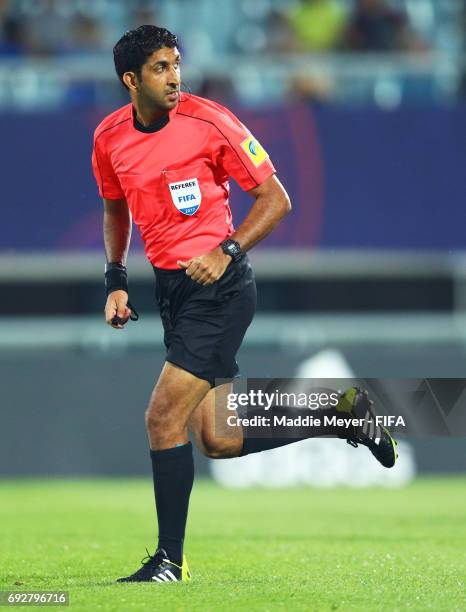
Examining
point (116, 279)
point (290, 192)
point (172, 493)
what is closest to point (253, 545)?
point (172, 493)

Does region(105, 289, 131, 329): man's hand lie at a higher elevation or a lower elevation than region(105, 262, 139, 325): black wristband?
lower

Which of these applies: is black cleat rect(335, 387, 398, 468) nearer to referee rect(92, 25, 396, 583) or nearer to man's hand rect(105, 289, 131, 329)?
referee rect(92, 25, 396, 583)

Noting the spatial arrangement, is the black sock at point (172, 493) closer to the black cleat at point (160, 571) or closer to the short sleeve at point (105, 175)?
the black cleat at point (160, 571)

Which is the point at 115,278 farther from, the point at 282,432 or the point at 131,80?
the point at 282,432

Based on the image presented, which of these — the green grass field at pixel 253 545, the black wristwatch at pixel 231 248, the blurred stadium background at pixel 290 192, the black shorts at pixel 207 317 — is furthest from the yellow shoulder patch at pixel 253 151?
the blurred stadium background at pixel 290 192

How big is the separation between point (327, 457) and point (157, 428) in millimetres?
7605

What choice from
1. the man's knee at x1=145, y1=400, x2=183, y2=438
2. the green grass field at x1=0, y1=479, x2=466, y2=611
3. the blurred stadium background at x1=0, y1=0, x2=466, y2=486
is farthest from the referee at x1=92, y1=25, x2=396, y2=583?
the blurred stadium background at x1=0, y1=0, x2=466, y2=486

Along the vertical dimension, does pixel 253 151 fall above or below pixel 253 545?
above

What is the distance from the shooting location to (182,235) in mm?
6871

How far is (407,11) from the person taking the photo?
15.7 metres

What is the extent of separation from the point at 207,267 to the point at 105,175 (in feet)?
2.86

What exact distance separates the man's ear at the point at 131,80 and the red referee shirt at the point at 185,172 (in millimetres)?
186

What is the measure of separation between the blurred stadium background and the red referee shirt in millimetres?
7566

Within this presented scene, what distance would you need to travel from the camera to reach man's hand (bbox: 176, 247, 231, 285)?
6.62m
